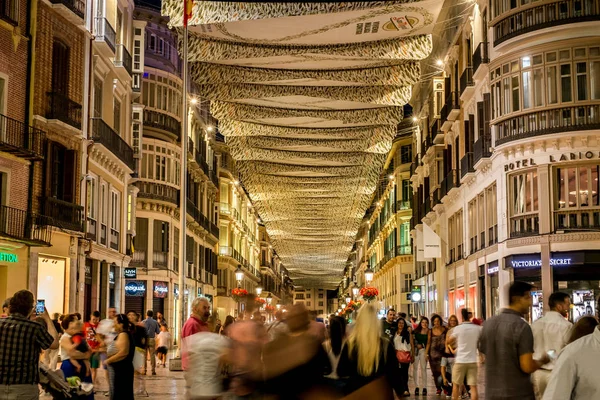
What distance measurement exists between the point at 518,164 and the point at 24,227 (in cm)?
1519

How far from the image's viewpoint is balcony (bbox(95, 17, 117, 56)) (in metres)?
33.2

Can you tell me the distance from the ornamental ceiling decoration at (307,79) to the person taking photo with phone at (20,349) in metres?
22.3

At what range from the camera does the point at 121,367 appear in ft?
42.5

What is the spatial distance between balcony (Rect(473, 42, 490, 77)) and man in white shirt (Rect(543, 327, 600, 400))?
2877 centimetres

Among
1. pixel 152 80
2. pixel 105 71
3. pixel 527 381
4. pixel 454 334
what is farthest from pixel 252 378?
pixel 152 80

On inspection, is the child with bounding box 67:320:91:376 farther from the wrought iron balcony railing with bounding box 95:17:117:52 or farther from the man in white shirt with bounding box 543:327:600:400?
the wrought iron balcony railing with bounding box 95:17:117:52

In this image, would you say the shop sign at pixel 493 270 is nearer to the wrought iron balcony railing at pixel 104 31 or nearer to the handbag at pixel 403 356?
the handbag at pixel 403 356

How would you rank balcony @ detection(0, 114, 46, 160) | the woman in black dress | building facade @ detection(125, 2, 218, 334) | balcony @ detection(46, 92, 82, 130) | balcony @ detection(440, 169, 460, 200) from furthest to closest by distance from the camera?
building facade @ detection(125, 2, 218, 334)
balcony @ detection(440, 169, 460, 200)
balcony @ detection(46, 92, 82, 130)
balcony @ detection(0, 114, 46, 160)
the woman in black dress

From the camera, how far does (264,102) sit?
44094 mm

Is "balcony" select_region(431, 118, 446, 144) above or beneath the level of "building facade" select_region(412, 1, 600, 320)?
above

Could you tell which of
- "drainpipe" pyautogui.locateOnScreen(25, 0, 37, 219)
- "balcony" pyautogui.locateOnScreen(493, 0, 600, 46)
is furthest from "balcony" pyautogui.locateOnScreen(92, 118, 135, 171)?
"balcony" pyautogui.locateOnScreen(493, 0, 600, 46)

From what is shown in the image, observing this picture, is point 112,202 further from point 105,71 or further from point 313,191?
point 313,191

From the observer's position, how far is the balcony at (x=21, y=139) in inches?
1017

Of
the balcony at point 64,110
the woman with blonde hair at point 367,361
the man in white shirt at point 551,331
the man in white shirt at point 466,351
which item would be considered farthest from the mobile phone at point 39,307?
the woman with blonde hair at point 367,361
